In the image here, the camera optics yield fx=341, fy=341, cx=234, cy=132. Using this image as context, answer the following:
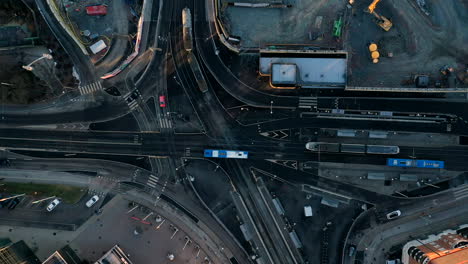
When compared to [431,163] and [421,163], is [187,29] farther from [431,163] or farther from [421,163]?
[431,163]

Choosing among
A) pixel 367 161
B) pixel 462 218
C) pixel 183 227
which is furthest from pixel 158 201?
pixel 462 218

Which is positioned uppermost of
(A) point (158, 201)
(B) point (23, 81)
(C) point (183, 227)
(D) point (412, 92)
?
(B) point (23, 81)

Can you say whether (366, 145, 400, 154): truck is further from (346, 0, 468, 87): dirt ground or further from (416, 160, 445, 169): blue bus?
(346, 0, 468, 87): dirt ground

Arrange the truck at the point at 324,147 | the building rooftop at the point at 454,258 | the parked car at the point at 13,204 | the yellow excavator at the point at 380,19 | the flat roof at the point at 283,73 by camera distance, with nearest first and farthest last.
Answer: the building rooftop at the point at 454,258 < the flat roof at the point at 283,73 < the yellow excavator at the point at 380,19 < the truck at the point at 324,147 < the parked car at the point at 13,204

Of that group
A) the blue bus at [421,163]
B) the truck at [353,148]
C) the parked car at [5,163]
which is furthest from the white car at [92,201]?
the blue bus at [421,163]

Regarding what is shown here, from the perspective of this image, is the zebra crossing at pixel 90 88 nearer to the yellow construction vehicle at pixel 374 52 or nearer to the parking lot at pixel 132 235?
the parking lot at pixel 132 235

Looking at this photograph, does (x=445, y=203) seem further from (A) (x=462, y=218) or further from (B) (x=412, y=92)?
(B) (x=412, y=92)
